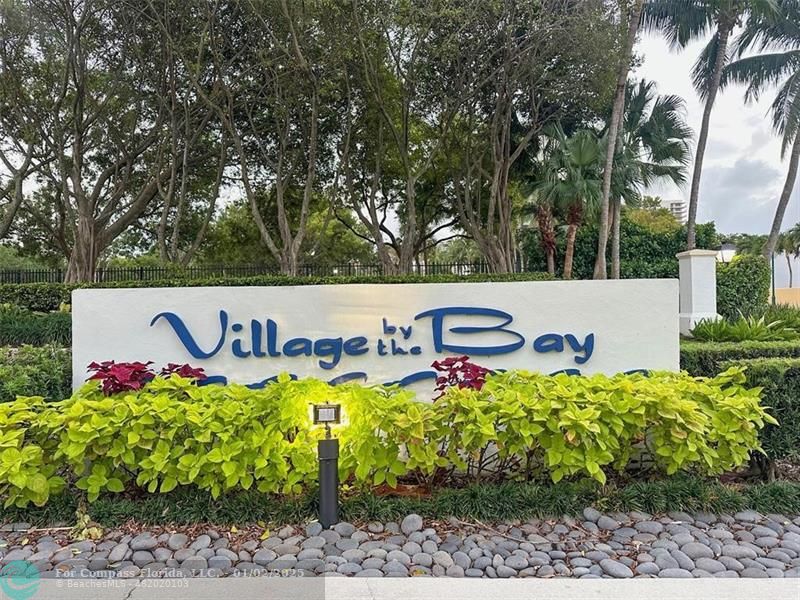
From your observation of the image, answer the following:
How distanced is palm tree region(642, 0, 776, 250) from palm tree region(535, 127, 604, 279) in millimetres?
3113

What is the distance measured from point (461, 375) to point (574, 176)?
1162 centimetres

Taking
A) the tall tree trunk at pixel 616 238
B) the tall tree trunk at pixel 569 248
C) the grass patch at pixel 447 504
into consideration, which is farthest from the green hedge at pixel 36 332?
the tall tree trunk at pixel 569 248

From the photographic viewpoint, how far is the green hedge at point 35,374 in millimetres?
3686

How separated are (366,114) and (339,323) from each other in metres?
11.9

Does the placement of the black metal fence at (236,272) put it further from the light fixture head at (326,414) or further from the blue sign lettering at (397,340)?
the light fixture head at (326,414)

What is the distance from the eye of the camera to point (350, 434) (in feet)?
10.0

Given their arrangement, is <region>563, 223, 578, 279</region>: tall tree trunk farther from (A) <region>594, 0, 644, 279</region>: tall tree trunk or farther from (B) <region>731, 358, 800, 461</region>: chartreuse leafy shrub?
(B) <region>731, 358, 800, 461</region>: chartreuse leafy shrub

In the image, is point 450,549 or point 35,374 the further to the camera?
point 35,374

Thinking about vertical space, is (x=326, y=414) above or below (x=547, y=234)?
below

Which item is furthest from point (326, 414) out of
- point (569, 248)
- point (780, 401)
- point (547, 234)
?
point (547, 234)

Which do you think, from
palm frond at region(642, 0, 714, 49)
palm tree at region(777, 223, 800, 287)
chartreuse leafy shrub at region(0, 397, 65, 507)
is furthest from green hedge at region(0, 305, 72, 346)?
palm tree at region(777, 223, 800, 287)

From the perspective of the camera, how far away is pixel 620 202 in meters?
14.1

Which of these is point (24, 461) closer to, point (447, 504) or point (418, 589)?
point (418, 589)

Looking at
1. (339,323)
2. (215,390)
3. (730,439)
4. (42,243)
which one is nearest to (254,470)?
(215,390)
